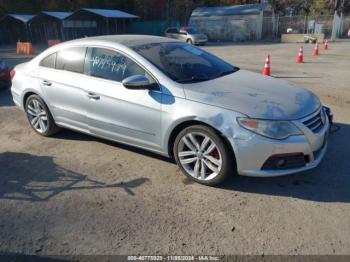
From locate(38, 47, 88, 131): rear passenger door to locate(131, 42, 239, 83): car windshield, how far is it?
981mm

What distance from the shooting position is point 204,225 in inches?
123

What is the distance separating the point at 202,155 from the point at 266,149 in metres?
0.75

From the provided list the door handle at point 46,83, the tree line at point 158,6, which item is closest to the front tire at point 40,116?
the door handle at point 46,83

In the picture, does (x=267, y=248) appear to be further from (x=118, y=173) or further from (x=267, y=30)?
(x=267, y=30)

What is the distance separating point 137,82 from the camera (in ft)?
12.7

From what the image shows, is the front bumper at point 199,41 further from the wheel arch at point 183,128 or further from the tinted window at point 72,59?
the wheel arch at point 183,128

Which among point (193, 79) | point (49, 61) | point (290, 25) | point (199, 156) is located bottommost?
point (199, 156)

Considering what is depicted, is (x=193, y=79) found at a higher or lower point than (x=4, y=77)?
higher

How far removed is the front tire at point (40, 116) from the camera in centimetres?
529

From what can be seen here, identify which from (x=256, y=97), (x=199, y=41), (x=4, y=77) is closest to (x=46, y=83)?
(x=256, y=97)

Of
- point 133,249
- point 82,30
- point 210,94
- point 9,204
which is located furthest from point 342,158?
point 82,30

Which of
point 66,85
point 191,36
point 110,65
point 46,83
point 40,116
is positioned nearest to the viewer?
point 110,65

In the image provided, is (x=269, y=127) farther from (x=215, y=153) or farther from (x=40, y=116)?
(x=40, y=116)

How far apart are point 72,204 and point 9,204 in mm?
702
